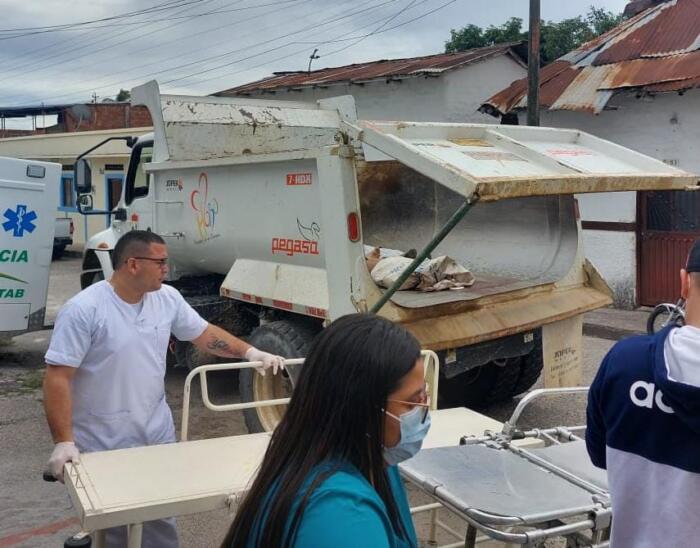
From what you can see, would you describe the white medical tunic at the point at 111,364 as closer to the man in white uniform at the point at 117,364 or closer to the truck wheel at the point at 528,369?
the man in white uniform at the point at 117,364

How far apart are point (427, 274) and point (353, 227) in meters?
1.24

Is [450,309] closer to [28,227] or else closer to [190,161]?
[190,161]

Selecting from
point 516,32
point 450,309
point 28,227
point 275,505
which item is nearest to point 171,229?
point 28,227

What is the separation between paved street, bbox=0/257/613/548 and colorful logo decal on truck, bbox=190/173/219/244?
1.45 m

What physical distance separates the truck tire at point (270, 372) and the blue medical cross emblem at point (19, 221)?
11.1 ft

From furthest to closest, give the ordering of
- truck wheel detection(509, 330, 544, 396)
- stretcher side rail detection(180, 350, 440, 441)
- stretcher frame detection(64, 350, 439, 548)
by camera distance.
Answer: truck wheel detection(509, 330, 544, 396)
stretcher side rail detection(180, 350, 440, 441)
stretcher frame detection(64, 350, 439, 548)

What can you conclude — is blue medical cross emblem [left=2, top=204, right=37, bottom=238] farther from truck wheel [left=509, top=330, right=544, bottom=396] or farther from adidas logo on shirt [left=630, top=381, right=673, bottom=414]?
adidas logo on shirt [left=630, top=381, right=673, bottom=414]

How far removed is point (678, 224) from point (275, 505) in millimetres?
9953

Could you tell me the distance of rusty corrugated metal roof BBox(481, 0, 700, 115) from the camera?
977 centimetres

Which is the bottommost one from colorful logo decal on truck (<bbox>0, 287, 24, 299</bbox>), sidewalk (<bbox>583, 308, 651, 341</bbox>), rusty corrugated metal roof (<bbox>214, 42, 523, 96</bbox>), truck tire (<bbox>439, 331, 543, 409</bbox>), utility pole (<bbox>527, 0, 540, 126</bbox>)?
sidewalk (<bbox>583, 308, 651, 341</bbox>)

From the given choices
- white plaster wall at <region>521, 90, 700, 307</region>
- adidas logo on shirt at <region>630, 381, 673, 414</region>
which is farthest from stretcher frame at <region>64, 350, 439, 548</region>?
white plaster wall at <region>521, 90, 700, 307</region>

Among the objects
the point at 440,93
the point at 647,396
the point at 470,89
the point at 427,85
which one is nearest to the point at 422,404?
the point at 647,396

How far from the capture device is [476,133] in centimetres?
519

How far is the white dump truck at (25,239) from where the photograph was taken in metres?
7.70
